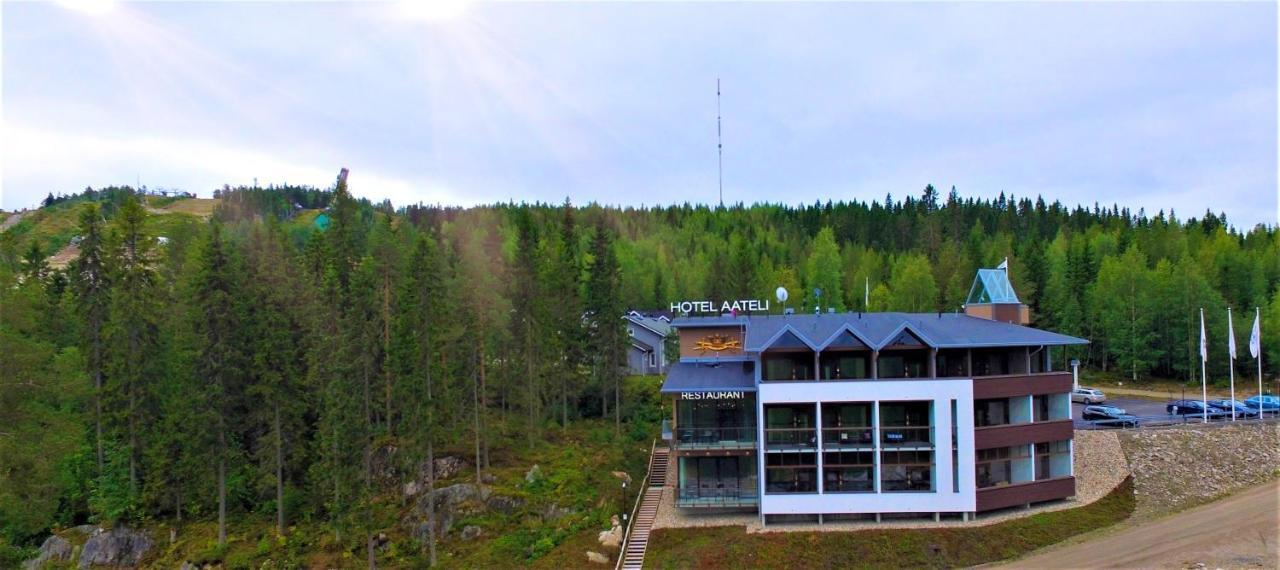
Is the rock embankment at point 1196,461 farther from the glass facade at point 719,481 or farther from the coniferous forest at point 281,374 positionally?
the coniferous forest at point 281,374

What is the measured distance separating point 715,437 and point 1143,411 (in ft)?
113

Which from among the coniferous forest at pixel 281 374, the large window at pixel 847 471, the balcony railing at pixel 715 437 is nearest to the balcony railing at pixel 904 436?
the large window at pixel 847 471

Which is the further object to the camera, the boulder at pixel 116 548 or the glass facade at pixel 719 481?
the boulder at pixel 116 548

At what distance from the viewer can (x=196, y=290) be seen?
3853cm

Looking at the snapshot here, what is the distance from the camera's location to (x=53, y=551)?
127 feet

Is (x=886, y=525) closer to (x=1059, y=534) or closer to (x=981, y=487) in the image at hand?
(x=981, y=487)

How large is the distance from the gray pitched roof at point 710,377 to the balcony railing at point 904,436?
6415mm

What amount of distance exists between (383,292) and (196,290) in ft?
29.7

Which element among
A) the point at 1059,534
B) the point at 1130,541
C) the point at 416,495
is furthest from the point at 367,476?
the point at 1130,541

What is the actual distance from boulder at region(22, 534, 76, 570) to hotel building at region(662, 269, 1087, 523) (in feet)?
102

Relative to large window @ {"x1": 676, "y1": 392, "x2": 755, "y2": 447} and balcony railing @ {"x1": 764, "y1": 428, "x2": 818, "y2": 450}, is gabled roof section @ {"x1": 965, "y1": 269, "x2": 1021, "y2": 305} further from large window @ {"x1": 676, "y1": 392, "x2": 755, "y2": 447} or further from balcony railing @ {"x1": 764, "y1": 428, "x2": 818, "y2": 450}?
large window @ {"x1": 676, "y1": 392, "x2": 755, "y2": 447}

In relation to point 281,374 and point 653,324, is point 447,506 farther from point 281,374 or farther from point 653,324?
point 653,324

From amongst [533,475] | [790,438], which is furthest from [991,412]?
[533,475]

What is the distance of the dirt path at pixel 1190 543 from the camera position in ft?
99.6
